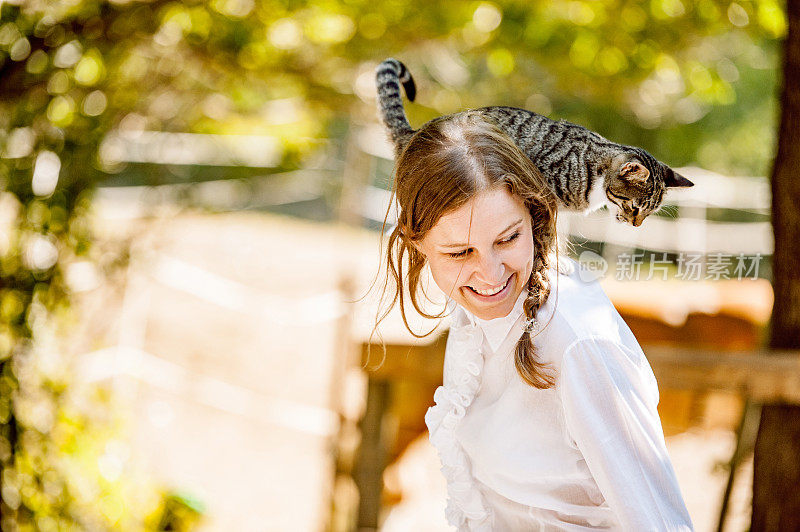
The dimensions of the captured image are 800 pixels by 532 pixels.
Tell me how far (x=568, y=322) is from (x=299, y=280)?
5.94 meters

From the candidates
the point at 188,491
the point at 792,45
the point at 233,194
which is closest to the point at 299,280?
the point at 233,194

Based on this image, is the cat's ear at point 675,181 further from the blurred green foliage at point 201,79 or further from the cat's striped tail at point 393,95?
the blurred green foliage at point 201,79

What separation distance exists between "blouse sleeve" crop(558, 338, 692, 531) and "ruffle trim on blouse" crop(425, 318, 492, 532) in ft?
0.62

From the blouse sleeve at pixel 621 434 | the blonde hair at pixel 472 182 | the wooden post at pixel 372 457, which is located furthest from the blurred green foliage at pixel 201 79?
the blouse sleeve at pixel 621 434

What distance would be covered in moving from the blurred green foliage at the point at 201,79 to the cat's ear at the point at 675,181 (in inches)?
35.9

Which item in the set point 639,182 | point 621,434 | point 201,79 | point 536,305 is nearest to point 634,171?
point 639,182

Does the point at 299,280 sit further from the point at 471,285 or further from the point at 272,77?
the point at 471,285

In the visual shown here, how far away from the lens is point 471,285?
0.95 meters

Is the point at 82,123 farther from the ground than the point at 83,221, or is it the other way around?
the point at 82,123

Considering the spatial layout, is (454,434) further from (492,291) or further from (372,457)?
(372,457)

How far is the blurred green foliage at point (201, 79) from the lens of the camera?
7.97ft

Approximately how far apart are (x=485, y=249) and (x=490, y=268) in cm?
3

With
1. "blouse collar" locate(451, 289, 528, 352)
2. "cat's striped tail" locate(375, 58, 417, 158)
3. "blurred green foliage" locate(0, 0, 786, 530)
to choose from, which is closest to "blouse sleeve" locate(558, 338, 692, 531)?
"blouse collar" locate(451, 289, 528, 352)

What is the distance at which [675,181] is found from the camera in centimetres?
120
